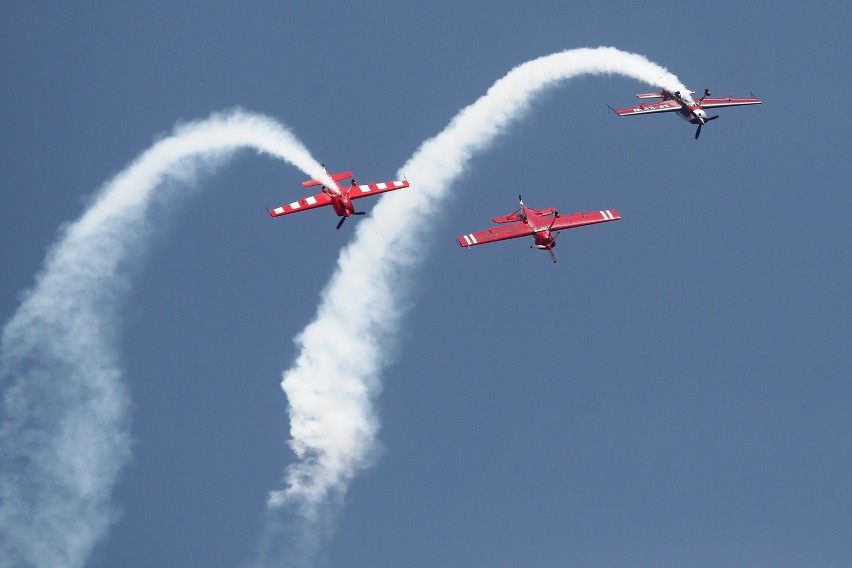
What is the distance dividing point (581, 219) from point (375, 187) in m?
12.3

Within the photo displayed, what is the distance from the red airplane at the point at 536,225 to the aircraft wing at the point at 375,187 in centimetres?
501

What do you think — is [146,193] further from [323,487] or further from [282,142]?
[323,487]

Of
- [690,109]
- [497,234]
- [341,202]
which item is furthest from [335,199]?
[690,109]

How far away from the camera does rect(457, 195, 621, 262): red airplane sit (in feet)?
373

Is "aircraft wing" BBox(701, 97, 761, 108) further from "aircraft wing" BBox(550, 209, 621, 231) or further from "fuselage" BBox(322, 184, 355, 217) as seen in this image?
"fuselage" BBox(322, 184, 355, 217)

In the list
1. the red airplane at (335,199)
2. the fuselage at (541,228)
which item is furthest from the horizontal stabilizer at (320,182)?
the fuselage at (541,228)

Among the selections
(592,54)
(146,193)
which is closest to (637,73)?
(592,54)

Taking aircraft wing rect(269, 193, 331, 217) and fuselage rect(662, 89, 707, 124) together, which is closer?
aircraft wing rect(269, 193, 331, 217)

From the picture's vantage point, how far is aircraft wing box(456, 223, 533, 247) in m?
113

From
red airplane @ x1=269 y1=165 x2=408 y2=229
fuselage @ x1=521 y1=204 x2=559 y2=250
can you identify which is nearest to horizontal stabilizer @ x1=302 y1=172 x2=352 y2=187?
red airplane @ x1=269 y1=165 x2=408 y2=229

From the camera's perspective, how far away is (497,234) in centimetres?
11438

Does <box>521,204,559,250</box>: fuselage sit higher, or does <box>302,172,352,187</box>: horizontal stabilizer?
<box>302,172,352,187</box>: horizontal stabilizer

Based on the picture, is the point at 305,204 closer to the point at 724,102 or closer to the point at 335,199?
the point at 335,199

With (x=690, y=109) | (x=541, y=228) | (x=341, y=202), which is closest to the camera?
(x=341, y=202)
